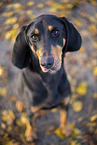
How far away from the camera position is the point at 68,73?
3.33 meters

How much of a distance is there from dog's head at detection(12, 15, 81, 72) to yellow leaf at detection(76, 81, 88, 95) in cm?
150

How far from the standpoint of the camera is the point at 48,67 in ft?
5.23

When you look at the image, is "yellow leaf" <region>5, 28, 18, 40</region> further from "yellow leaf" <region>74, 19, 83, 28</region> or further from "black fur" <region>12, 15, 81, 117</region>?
"black fur" <region>12, 15, 81, 117</region>

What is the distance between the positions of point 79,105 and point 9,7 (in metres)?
3.50

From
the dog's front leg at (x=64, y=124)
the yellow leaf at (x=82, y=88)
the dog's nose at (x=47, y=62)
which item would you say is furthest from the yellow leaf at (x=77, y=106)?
the dog's nose at (x=47, y=62)

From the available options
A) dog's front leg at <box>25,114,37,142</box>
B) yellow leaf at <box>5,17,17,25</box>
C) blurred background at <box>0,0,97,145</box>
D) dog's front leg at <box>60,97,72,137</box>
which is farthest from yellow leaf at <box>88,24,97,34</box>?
dog's front leg at <box>25,114,37,142</box>

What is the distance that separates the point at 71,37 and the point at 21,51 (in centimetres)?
68

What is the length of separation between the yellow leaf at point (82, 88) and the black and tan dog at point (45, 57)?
75 cm

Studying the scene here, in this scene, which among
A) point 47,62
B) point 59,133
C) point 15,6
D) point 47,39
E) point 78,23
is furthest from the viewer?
point 15,6

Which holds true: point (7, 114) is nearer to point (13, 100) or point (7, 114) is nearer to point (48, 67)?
point (13, 100)

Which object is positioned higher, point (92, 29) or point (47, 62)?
point (92, 29)

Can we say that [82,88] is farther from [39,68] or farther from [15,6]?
[15,6]

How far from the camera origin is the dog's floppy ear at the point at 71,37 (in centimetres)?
181

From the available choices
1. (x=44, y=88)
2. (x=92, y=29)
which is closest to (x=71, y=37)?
(x=44, y=88)
